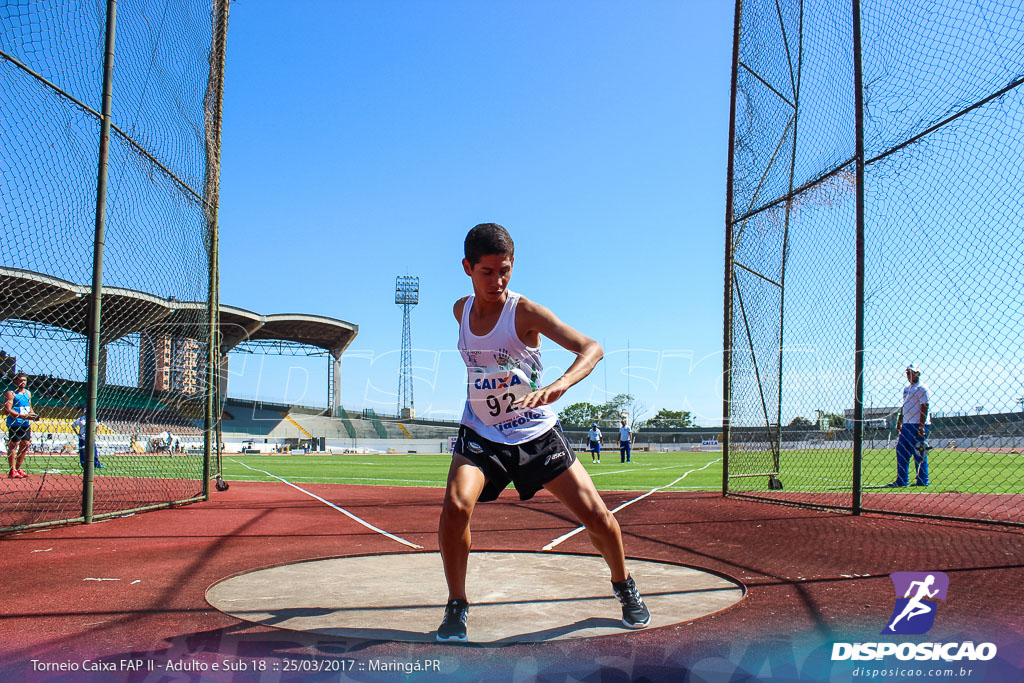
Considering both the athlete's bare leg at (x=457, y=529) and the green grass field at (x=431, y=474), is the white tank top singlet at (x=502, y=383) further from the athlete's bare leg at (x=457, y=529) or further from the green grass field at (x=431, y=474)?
the green grass field at (x=431, y=474)

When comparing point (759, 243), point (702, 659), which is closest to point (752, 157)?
point (759, 243)

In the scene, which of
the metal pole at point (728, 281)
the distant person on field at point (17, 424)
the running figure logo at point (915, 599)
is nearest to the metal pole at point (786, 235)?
the metal pole at point (728, 281)

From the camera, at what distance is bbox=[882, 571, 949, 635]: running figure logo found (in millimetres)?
3207

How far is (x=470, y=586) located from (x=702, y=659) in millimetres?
1773

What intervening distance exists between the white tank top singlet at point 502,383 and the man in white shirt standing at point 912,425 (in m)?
7.88

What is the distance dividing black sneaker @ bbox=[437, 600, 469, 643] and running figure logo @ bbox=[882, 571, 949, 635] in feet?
6.25

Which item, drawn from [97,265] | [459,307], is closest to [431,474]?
[97,265]

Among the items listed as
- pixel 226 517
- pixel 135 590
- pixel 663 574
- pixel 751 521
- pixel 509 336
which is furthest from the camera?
pixel 226 517

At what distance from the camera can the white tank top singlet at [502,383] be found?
3.48 m

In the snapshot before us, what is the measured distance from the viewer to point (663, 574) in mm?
4500

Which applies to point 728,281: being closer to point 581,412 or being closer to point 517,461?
point 517,461

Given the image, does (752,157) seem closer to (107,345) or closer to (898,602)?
(898,602)

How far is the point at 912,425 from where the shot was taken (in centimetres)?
962

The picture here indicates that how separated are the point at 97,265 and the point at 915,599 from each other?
7.11 meters
